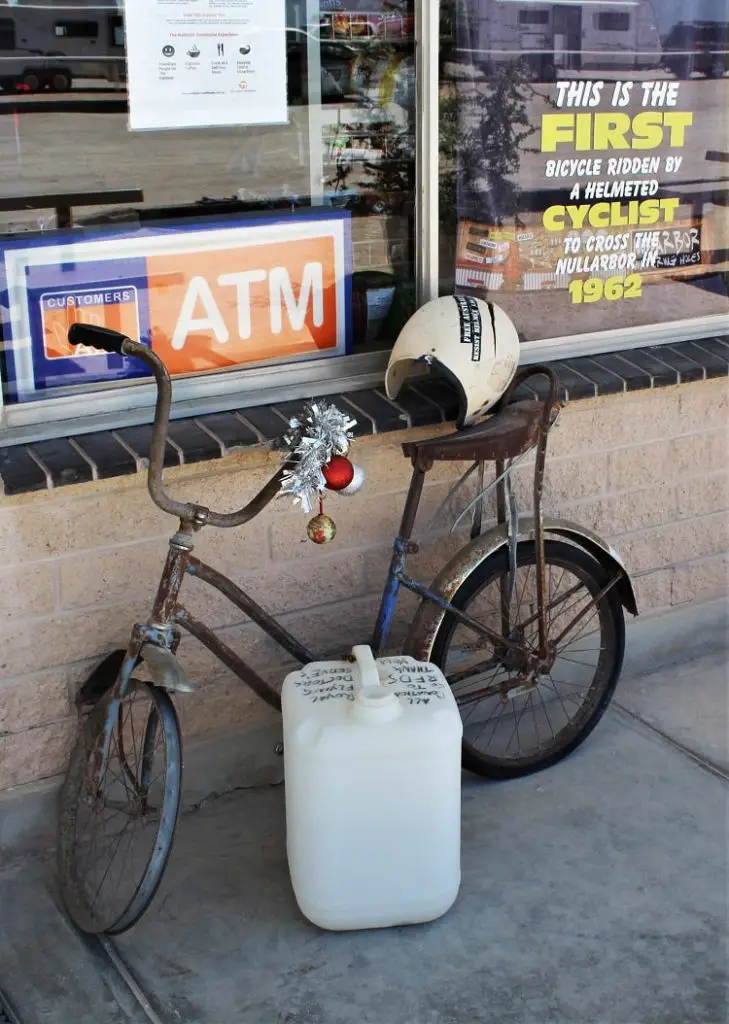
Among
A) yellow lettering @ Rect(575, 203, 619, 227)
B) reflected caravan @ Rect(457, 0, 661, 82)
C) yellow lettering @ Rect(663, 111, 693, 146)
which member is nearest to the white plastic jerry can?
yellow lettering @ Rect(575, 203, 619, 227)

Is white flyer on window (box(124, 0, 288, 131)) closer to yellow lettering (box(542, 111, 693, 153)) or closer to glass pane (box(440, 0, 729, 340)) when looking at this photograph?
glass pane (box(440, 0, 729, 340))

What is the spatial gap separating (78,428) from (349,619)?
97 centimetres

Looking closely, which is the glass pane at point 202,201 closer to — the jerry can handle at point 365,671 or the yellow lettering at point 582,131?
the yellow lettering at point 582,131

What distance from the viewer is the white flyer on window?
3.31m

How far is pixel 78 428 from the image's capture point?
3342 millimetres

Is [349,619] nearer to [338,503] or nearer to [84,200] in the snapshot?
[338,503]

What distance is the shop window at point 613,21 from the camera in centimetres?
395

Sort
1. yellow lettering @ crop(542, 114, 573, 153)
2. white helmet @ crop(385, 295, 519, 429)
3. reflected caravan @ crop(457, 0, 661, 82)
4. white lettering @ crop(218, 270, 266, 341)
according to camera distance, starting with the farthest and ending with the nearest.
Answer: yellow lettering @ crop(542, 114, 573, 153)
reflected caravan @ crop(457, 0, 661, 82)
white lettering @ crop(218, 270, 266, 341)
white helmet @ crop(385, 295, 519, 429)

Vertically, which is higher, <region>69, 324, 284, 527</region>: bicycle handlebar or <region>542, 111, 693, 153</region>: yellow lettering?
<region>542, 111, 693, 153</region>: yellow lettering

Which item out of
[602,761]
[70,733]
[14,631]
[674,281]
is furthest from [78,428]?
[674,281]

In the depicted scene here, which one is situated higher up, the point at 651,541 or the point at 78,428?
the point at 78,428

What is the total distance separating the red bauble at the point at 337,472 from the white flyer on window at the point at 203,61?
1.07 meters

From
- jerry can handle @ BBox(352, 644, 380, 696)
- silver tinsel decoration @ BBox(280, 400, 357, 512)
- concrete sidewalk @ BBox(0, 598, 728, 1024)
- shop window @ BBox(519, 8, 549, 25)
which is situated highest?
shop window @ BBox(519, 8, 549, 25)

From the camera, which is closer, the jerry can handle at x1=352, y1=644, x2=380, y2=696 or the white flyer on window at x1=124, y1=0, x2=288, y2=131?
the jerry can handle at x1=352, y1=644, x2=380, y2=696
